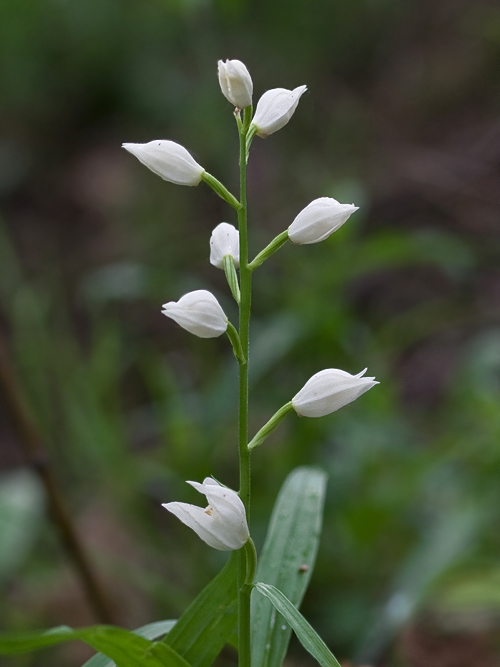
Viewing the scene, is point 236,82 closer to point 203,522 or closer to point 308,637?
point 203,522

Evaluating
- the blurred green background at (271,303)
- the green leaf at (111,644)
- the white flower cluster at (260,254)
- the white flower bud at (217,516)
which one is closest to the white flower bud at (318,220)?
the white flower cluster at (260,254)

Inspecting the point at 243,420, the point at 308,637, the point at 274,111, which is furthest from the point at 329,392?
the point at 274,111

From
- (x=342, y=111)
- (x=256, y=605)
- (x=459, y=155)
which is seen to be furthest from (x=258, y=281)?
(x=342, y=111)

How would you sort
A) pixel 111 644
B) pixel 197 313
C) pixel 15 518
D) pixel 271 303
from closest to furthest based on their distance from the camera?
1. pixel 111 644
2. pixel 197 313
3. pixel 15 518
4. pixel 271 303

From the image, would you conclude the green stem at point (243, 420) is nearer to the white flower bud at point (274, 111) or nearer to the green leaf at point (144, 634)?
the white flower bud at point (274, 111)

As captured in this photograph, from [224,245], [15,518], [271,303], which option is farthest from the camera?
[271,303]

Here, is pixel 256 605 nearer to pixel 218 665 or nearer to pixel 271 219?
pixel 218 665

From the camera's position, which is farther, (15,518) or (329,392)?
(15,518)
